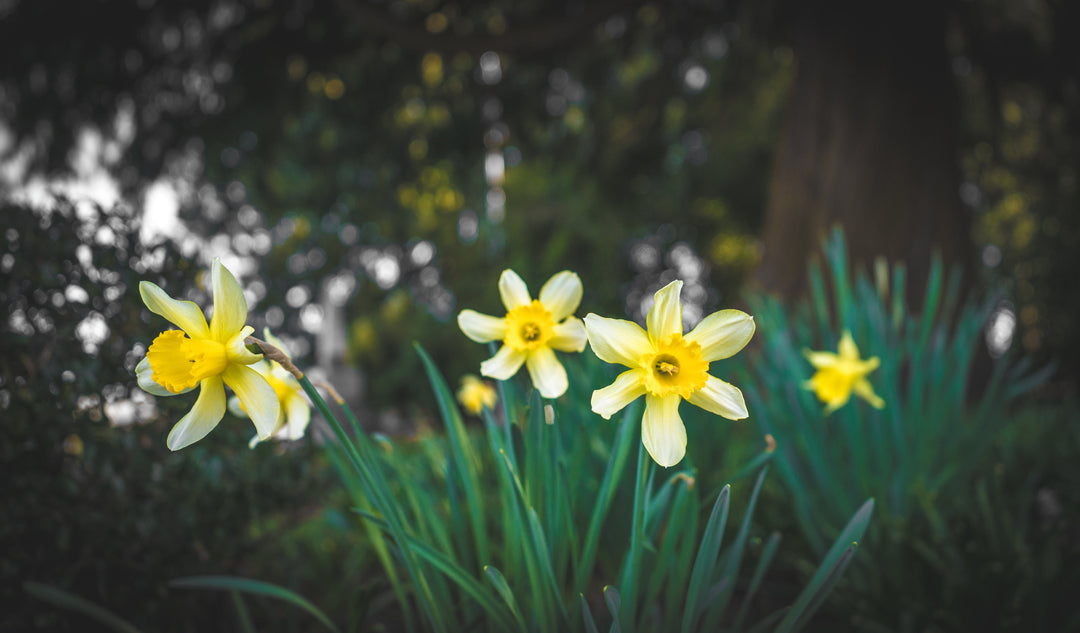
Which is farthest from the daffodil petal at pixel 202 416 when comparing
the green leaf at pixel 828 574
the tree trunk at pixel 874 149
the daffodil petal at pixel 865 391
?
the tree trunk at pixel 874 149

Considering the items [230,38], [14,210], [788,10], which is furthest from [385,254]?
[14,210]

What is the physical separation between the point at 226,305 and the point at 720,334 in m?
0.59

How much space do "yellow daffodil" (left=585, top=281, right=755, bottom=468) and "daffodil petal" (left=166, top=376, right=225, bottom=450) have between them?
45 centimetres

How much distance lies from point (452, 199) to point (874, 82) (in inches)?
120

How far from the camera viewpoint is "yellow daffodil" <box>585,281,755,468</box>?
67 centimetres

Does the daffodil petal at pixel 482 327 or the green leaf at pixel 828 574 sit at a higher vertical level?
the daffodil petal at pixel 482 327

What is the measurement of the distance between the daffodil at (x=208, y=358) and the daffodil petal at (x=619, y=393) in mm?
371

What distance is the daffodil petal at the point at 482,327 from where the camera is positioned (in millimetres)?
860

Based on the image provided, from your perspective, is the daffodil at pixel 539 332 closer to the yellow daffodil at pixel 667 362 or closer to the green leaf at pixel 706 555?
the yellow daffodil at pixel 667 362

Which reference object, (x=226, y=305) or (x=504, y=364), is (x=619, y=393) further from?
(x=226, y=305)

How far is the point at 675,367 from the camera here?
2.29 ft

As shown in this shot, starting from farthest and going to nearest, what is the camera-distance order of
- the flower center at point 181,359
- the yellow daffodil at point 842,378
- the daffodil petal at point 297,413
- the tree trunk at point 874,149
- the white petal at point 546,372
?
the tree trunk at point 874,149 → the yellow daffodil at point 842,378 → the daffodil petal at point 297,413 → the white petal at point 546,372 → the flower center at point 181,359

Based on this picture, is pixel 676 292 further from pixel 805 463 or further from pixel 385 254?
pixel 385 254

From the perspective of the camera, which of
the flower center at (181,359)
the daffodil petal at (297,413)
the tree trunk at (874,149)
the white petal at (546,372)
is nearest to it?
the flower center at (181,359)
